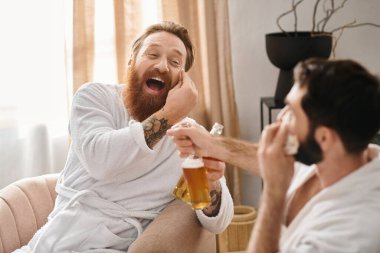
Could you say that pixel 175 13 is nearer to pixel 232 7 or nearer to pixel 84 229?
pixel 232 7

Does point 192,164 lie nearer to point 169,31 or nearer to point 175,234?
point 175,234

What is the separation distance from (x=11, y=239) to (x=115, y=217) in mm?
434


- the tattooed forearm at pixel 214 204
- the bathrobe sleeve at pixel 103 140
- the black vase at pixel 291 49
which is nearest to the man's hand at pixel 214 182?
the tattooed forearm at pixel 214 204

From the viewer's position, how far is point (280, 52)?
2609mm

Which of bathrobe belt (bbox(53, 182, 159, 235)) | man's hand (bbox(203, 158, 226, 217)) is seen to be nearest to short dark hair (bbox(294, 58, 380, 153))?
man's hand (bbox(203, 158, 226, 217))

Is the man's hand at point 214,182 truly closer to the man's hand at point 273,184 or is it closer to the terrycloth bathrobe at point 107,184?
the terrycloth bathrobe at point 107,184

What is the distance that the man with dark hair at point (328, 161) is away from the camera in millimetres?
1187

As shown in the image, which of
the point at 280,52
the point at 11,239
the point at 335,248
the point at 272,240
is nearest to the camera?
the point at 335,248

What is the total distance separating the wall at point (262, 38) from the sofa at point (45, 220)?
121cm

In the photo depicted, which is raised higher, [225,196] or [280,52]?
[280,52]

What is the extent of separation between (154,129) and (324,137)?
856 millimetres

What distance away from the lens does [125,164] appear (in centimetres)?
199

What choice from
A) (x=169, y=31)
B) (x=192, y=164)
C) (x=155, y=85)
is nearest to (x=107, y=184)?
(x=155, y=85)

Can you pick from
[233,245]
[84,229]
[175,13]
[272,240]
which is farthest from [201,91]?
[272,240]
